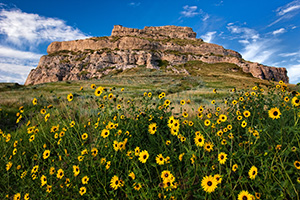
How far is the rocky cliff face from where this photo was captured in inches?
4181

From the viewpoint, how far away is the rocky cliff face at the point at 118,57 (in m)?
106

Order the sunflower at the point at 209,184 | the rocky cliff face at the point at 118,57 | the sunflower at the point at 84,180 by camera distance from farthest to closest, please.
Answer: the rocky cliff face at the point at 118,57
the sunflower at the point at 84,180
the sunflower at the point at 209,184

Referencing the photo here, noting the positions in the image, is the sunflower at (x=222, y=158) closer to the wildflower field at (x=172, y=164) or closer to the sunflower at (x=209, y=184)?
the wildflower field at (x=172, y=164)

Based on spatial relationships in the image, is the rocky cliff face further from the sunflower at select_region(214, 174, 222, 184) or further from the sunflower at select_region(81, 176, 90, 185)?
the sunflower at select_region(214, 174, 222, 184)

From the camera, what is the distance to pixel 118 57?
110 metres

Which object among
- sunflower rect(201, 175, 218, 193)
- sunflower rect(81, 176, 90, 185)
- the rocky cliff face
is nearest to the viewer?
sunflower rect(201, 175, 218, 193)

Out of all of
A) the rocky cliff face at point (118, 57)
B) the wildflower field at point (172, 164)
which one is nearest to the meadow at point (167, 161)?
the wildflower field at point (172, 164)

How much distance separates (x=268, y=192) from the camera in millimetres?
1393

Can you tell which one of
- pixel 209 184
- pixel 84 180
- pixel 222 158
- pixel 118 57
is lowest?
pixel 84 180

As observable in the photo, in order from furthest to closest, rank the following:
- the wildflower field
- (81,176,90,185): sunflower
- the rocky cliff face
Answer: the rocky cliff face → (81,176,90,185): sunflower → the wildflower field

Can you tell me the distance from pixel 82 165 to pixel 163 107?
188 centimetres

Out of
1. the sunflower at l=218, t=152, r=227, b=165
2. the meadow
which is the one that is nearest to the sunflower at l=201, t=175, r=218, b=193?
the meadow

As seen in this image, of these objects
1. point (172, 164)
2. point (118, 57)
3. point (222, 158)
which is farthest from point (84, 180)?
point (118, 57)

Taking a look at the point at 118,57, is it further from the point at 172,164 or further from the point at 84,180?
the point at 84,180
